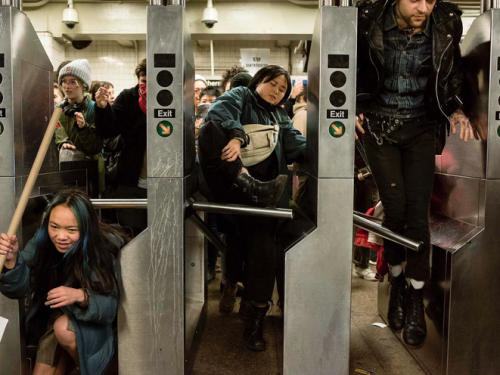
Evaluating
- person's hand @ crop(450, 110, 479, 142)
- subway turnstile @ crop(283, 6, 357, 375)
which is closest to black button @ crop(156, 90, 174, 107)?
subway turnstile @ crop(283, 6, 357, 375)

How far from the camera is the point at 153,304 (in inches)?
73.9

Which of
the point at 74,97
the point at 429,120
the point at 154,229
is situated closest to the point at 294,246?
the point at 154,229

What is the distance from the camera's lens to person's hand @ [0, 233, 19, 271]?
1.66m

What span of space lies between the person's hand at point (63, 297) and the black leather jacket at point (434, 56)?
133 centimetres

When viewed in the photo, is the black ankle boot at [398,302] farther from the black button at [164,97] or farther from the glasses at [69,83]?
the glasses at [69,83]

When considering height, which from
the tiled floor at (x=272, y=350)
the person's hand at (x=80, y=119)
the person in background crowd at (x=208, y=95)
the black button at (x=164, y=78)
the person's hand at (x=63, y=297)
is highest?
the person in background crowd at (x=208, y=95)

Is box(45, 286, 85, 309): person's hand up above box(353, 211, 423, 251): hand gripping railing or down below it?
below

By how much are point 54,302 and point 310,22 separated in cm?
546

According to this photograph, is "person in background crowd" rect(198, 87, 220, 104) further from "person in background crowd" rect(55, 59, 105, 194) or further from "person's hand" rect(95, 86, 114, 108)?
"person's hand" rect(95, 86, 114, 108)

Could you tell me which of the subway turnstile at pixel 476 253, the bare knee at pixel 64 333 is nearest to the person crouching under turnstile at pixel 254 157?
the subway turnstile at pixel 476 253

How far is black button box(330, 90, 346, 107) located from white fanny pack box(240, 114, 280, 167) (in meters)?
0.72

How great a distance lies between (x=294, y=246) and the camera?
187 centimetres

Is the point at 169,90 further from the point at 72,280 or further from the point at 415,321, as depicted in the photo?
the point at 415,321

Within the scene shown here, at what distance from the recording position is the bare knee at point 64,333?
1806mm
